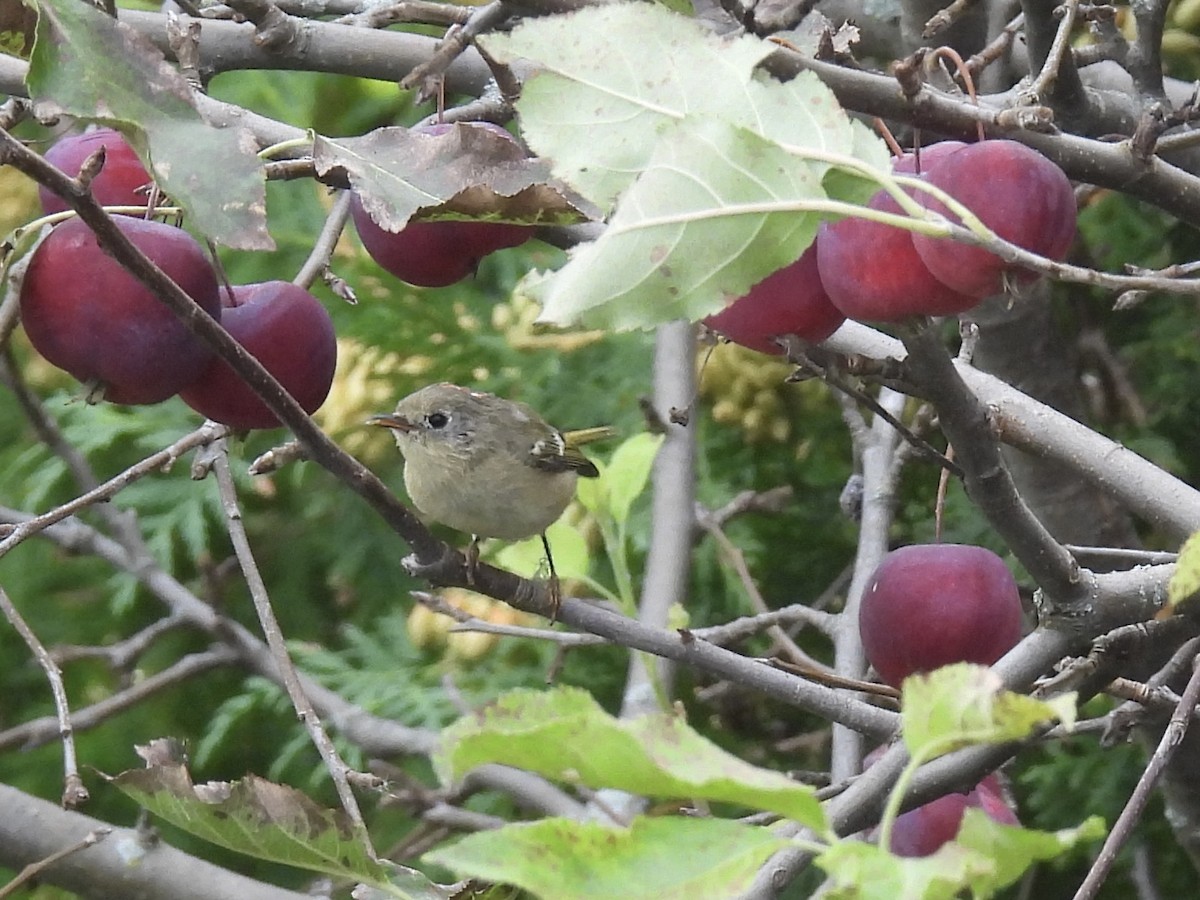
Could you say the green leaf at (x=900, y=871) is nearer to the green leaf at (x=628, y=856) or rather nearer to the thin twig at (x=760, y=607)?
the green leaf at (x=628, y=856)

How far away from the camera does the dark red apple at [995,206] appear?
2.16 ft

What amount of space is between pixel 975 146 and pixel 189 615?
154 centimetres

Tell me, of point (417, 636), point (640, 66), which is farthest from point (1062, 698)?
point (417, 636)

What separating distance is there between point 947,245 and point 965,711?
0.28m

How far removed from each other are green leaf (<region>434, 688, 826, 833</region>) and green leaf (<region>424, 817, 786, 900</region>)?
0.02m

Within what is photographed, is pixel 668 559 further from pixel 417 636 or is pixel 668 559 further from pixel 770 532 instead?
pixel 417 636

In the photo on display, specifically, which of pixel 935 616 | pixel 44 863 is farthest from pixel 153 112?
pixel 44 863

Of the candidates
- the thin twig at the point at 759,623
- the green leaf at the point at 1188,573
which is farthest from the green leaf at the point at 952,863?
the thin twig at the point at 759,623

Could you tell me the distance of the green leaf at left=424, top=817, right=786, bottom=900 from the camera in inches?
18.3

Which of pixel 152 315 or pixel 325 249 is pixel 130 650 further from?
pixel 152 315

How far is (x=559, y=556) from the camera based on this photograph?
1.44 metres

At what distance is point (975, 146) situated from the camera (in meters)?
0.70

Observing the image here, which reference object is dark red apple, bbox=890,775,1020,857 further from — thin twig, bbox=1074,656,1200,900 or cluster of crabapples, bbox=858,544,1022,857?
thin twig, bbox=1074,656,1200,900

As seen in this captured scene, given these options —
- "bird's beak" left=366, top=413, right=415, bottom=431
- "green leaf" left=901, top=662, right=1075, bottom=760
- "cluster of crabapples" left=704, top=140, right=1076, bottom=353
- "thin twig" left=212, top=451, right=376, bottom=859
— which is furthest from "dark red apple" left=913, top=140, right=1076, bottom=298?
Result: "bird's beak" left=366, top=413, right=415, bottom=431
